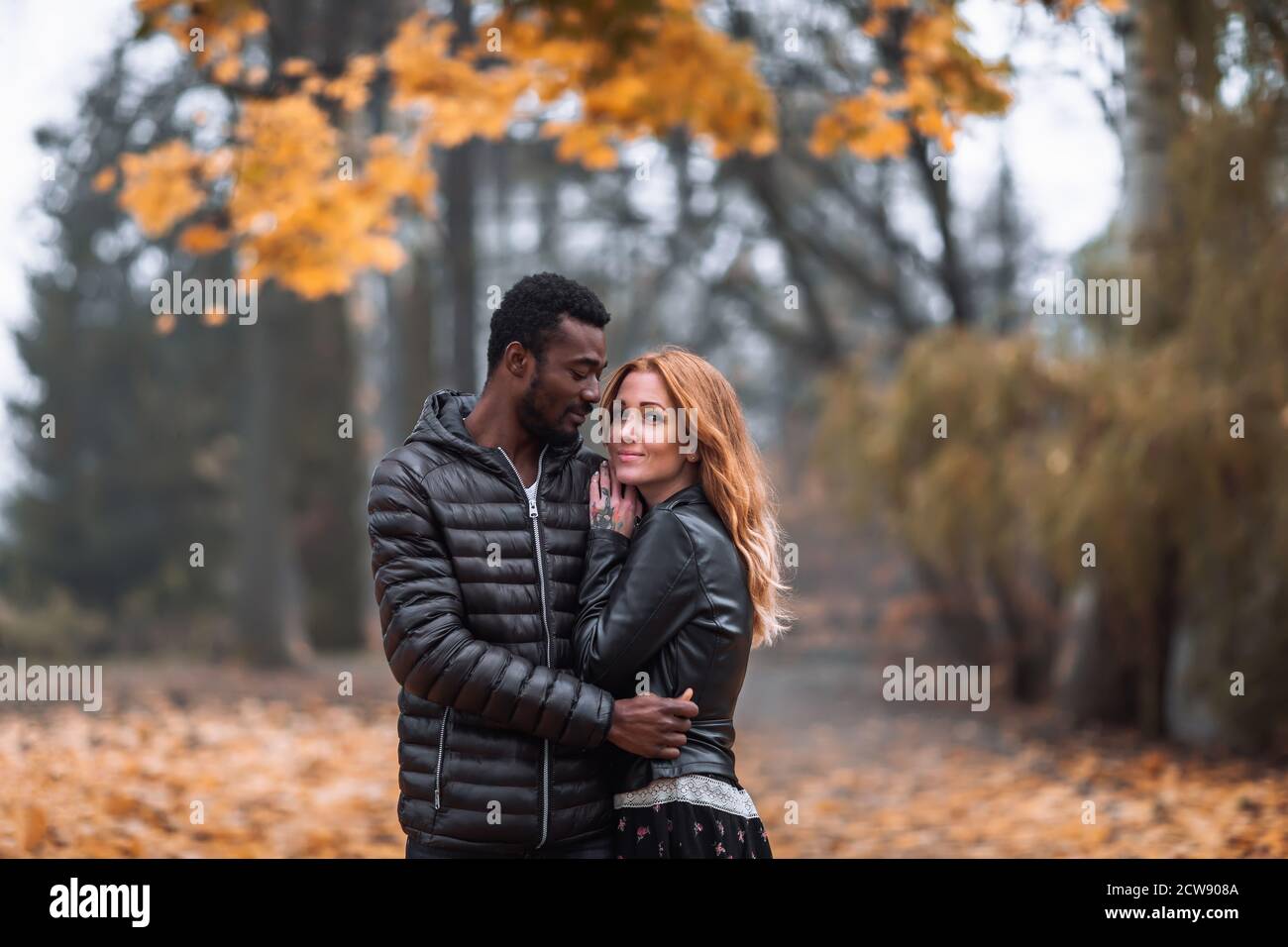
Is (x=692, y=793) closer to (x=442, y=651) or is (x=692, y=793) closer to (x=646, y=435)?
(x=442, y=651)

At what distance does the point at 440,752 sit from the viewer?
8.62ft

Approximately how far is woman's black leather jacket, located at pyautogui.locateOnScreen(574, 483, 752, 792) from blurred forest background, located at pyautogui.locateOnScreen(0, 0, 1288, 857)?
3604mm

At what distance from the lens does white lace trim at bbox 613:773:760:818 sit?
2627mm

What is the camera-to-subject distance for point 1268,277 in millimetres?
6641

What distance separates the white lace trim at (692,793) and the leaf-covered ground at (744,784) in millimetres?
3399

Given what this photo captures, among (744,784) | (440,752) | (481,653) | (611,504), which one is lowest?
(744,784)

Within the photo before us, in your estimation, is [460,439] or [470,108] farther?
[470,108]

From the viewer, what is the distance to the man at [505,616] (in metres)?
2.52

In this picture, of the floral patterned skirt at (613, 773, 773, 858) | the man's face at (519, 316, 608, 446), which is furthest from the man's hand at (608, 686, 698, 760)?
the man's face at (519, 316, 608, 446)

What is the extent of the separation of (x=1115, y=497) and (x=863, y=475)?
284 centimetres

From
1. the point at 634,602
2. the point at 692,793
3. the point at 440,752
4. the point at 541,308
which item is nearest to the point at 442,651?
the point at 440,752

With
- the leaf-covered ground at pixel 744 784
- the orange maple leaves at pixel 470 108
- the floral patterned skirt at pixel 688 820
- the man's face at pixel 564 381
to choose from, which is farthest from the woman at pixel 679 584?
the orange maple leaves at pixel 470 108

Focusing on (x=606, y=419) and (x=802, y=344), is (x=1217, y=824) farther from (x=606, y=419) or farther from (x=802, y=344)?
(x=802, y=344)

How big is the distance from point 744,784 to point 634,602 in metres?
5.82
